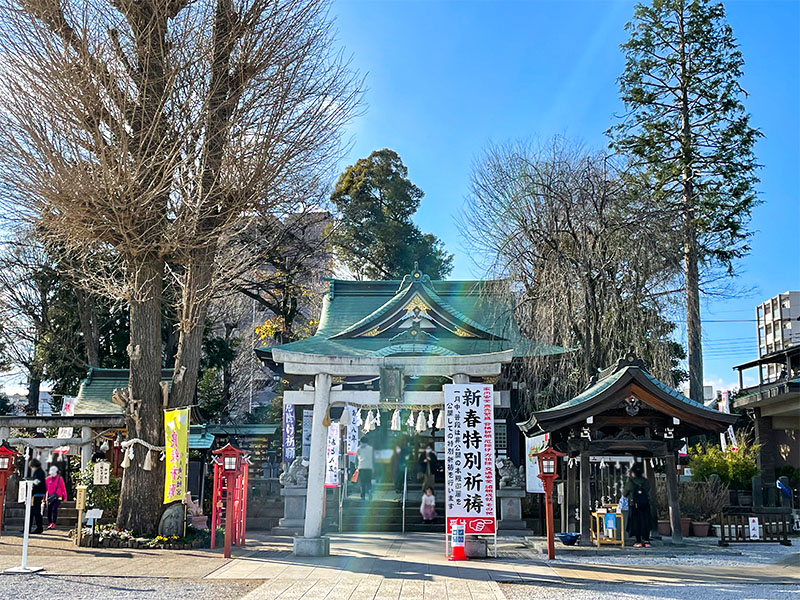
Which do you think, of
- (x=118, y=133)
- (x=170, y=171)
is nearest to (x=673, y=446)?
(x=170, y=171)

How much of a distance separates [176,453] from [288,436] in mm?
8597

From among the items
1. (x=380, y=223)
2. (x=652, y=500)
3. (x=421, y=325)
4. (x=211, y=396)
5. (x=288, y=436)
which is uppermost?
(x=380, y=223)

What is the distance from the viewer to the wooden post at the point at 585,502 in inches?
562

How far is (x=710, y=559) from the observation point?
13.0 meters

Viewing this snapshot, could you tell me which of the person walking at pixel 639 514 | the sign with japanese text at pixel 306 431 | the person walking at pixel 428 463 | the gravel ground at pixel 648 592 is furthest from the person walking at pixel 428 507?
the gravel ground at pixel 648 592

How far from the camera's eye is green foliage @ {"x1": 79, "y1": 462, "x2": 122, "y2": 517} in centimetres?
1577

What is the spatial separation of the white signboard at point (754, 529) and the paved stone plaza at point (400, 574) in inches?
31.7

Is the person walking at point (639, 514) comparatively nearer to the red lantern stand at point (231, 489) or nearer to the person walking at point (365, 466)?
the red lantern stand at point (231, 489)

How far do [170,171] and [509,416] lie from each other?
13.6 m

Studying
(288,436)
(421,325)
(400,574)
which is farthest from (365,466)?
(400,574)

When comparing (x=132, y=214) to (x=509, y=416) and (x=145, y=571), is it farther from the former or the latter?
(x=509, y=416)

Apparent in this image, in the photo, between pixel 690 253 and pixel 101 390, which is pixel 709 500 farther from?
pixel 101 390

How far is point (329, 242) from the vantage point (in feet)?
118

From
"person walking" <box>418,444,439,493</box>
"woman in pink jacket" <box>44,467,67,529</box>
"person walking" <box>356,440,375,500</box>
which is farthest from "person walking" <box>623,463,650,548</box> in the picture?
"woman in pink jacket" <box>44,467,67,529</box>
